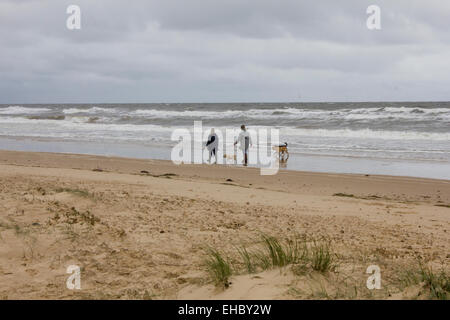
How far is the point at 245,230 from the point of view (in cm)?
634

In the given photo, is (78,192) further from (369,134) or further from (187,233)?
(369,134)

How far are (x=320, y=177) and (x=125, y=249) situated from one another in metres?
8.73

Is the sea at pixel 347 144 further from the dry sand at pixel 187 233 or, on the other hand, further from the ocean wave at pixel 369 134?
the dry sand at pixel 187 233

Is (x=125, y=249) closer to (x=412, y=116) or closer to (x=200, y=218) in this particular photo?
(x=200, y=218)

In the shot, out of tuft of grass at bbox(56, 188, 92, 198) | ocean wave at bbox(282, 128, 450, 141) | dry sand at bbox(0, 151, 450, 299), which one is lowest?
dry sand at bbox(0, 151, 450, 299)
